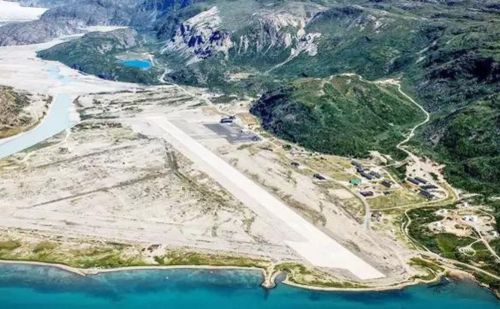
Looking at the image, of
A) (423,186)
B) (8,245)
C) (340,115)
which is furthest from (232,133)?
(8,245)

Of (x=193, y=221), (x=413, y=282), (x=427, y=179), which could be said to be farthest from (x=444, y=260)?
(x=193, y=221)

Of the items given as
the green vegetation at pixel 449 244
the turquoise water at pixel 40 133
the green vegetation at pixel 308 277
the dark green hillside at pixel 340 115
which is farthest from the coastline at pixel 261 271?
the turquoise water at pixel 40 133

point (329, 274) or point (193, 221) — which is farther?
point (193, 221)

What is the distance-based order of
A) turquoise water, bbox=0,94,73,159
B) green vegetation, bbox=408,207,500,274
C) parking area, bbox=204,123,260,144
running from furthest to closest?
parking area, bbox=204,123,260,144
turquoise water, bbox=0,94,73,159
green vegetation, bbox=408,207,500,274

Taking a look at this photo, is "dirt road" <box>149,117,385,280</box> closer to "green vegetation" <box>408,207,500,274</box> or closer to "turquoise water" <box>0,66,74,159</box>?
"green vegetation" <box>408,207,500,274</box>

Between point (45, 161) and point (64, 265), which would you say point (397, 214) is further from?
point (45, 161)

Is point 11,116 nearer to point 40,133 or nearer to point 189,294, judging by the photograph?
point 40,133

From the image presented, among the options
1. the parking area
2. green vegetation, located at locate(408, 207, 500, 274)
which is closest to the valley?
green vegetation, located at locate(408, 207, 500, 274)
